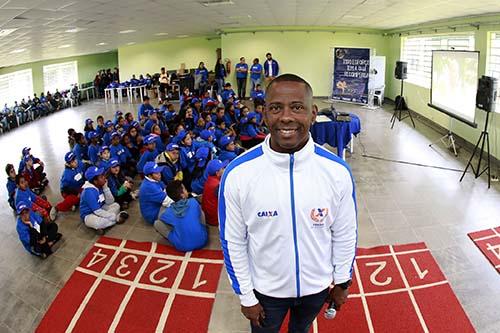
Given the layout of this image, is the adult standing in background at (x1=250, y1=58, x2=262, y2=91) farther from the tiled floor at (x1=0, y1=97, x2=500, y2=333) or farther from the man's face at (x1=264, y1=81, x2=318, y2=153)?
the man's face at (x1=264, y1=81, x2=318, y2=153)

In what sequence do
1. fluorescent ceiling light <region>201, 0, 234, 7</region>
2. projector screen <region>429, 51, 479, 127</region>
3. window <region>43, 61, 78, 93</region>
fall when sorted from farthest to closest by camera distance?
window <region>43, 61, 78, 93</region>, projector screen <region>429, 51, 479, 127</region>, fluorescent ceiling light <region>201, 0, 234, 7</region>

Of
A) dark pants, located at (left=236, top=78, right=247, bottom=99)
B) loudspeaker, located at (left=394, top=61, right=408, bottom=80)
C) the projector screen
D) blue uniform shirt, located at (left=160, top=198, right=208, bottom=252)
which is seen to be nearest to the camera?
blue uniform shirt, located at (left=160, top=198, right=208, bottom=252)

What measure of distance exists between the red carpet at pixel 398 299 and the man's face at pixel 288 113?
199 cm

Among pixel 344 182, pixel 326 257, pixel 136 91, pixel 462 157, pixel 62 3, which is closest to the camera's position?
pixel 344 182

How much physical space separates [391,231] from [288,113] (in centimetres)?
360

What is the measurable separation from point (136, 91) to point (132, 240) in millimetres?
14211

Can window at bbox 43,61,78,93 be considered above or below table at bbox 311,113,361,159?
above

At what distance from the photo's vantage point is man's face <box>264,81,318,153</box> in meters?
1.38

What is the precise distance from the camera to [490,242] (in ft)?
13.7

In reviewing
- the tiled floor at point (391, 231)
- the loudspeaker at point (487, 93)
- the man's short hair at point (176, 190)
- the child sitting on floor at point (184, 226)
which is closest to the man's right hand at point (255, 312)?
the tiled floor at point (391, 231)

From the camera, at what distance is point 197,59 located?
19312 mm

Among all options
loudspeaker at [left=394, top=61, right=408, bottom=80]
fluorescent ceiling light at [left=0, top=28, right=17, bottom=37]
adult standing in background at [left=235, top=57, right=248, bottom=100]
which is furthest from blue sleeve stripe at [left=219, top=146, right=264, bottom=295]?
adult standing in background at [left=235, top=57, right=248, bottom=100]

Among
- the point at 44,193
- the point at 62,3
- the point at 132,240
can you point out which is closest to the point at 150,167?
the point at 132,240

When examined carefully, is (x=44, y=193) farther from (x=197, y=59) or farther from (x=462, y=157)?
(x=197, y=59)
